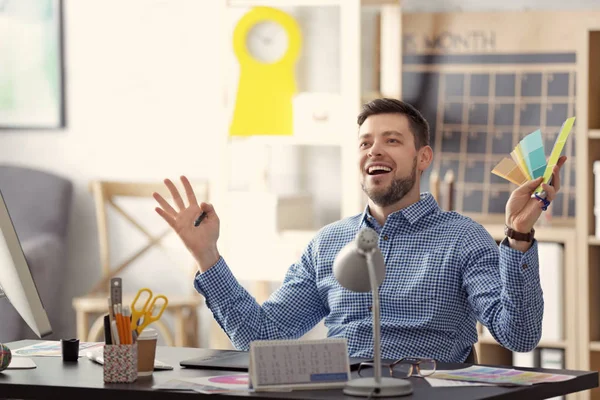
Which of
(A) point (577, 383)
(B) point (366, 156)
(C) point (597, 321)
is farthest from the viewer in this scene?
(C) point (597, 321)

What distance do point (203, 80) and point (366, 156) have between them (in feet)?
7.13

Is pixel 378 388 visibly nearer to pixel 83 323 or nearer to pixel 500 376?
pixel 500 376

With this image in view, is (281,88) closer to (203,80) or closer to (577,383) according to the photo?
(203,80)

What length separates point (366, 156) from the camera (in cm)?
225

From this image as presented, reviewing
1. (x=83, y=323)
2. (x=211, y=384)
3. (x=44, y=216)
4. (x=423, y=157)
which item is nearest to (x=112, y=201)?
(x=44, y=216)

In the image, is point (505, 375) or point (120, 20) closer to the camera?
point (505, 375)

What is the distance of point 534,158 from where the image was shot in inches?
72.8

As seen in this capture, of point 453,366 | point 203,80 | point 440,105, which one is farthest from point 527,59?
point 453,366

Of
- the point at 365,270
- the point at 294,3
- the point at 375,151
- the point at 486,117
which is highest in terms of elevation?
the point at 294,3

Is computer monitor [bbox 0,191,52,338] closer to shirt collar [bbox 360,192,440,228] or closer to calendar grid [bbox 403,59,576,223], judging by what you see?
shirt collar [bbox 360,192,440,228]

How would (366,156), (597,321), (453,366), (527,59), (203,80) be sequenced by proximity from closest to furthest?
1. (453,366)
2. (366,156)
3. (597,321)
4. (527,59)
5. (203,80)

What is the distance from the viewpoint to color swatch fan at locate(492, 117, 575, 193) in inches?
70.8

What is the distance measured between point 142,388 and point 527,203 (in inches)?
30.8

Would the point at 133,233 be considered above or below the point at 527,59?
below
